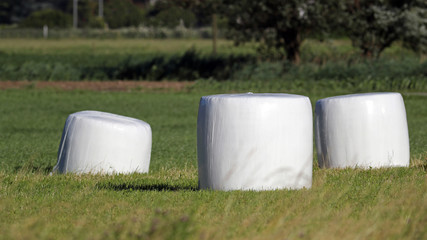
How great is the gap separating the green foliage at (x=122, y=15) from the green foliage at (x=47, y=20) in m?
5.67

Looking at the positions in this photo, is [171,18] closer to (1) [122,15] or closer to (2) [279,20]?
(1) [122,15]

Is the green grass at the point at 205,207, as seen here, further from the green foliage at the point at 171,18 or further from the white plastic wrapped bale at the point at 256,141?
the green foliage at the point at 171,18

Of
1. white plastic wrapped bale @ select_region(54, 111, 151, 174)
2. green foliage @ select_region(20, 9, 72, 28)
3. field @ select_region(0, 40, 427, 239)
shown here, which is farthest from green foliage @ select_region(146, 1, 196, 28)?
white plastic wrapped bale @ select_region(54, 111, 151, 174)

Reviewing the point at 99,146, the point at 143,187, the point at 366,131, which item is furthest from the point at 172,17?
the point at 143,187

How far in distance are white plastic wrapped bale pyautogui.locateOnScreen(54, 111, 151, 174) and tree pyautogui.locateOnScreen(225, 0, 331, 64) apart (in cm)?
2089

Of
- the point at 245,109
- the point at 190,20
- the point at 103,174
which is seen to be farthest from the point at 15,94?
the point at 190,20

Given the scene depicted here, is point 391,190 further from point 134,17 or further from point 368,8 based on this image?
point 134,17

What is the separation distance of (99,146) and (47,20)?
277 ft

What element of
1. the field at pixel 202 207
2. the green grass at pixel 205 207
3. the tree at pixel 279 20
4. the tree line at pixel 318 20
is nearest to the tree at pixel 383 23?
the tree line at pixel 318 20

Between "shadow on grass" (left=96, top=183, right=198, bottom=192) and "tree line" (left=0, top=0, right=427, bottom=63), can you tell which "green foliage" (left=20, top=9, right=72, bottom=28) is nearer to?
"tree line" (left=0, top=0, right=427, bottom=63)

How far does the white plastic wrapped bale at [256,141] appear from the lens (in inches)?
292

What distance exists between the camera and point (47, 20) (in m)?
91.5

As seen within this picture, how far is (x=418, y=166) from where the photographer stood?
958 centimetres

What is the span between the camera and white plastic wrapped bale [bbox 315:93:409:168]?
9.74 meters
